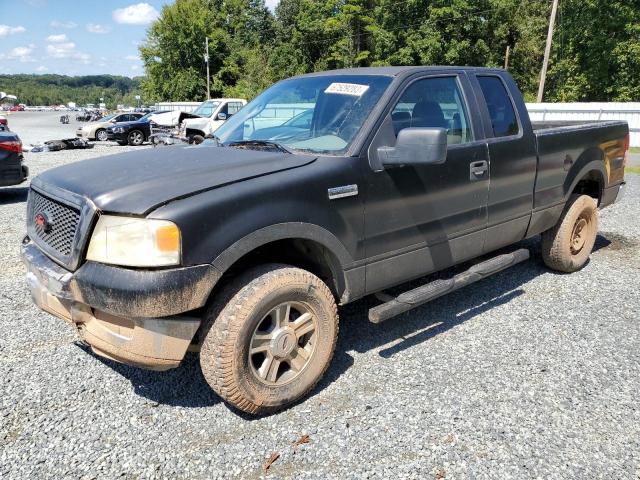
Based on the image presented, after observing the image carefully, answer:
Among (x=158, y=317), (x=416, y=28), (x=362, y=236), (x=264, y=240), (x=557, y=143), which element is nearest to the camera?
(x=158, y=317)

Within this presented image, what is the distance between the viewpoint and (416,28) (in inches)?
1672

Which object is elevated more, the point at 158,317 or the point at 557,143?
the point at 557,143

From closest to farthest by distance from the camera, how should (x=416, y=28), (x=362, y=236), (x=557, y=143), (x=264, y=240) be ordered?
(x=264, y=240)
(x=362, y=236)
(x=557, y=143)
(x=416, y=28)

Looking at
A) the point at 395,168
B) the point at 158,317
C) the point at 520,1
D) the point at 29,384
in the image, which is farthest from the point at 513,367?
the point at 520,1

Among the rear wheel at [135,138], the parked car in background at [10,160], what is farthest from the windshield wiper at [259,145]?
the rear wheel at [135,138]

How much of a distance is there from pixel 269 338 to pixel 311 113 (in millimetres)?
1669

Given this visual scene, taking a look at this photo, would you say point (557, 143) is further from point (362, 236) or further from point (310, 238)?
point (310, 238)

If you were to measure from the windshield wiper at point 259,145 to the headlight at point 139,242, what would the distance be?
3.70 ft

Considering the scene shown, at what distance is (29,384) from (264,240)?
1.85m

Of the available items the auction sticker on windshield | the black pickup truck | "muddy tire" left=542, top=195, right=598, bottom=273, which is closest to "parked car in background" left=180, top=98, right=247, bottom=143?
"muddy tire" left=542, top=195, right=598, bottom=273

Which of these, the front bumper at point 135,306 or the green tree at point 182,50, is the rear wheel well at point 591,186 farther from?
the green tree at point 182,50

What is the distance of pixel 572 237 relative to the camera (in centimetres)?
521

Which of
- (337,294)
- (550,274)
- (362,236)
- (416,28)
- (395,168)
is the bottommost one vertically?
(550,274)

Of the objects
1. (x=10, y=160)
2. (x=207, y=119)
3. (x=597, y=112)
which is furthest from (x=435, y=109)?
(x=597, y=112)
